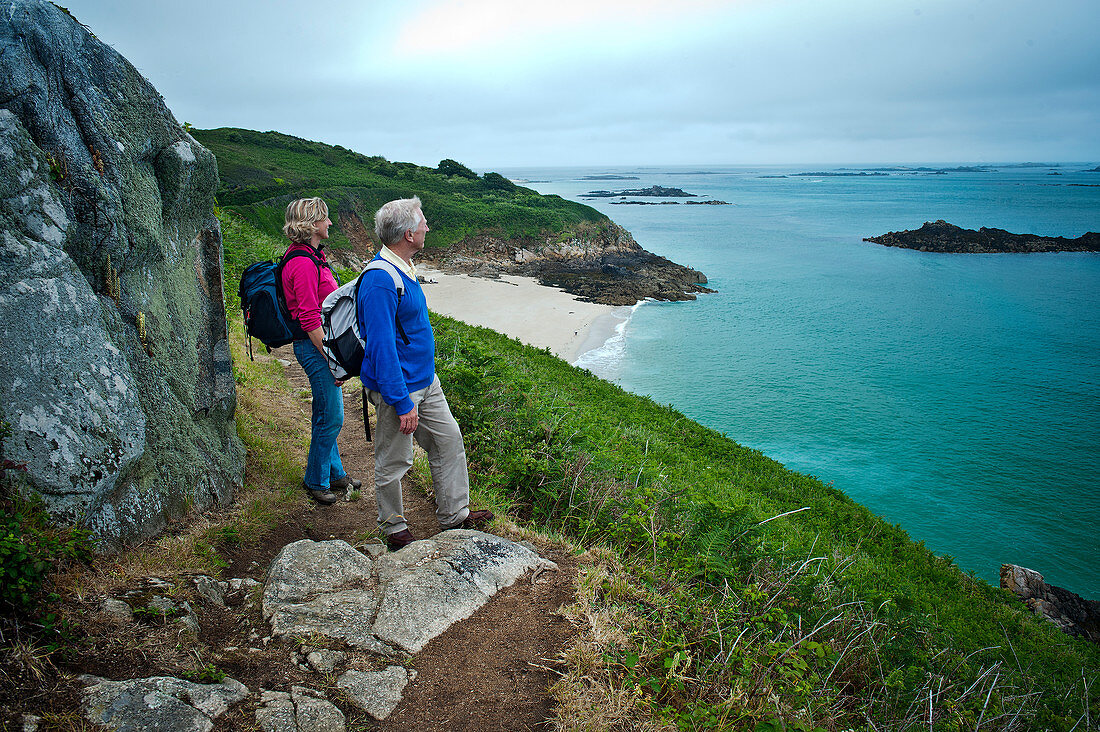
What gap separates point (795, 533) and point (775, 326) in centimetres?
3347

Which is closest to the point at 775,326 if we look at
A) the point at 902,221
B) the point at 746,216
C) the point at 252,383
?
the point at 252,383

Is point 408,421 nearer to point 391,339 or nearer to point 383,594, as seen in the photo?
point 391,339

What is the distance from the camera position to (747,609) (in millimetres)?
4012

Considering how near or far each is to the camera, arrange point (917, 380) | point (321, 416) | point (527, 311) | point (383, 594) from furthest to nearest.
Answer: point (527, 311)
point (917, 380)
point (321, 416)
point (383, 594)

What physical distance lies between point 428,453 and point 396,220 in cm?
166

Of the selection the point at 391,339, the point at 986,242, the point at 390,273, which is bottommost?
the point at 391,339

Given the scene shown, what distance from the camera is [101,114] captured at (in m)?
3.24

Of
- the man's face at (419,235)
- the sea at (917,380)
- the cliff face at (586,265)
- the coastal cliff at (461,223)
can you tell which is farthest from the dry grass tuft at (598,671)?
the cliff face at (586,265)

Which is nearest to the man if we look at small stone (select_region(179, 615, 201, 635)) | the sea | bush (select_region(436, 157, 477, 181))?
small stone (select_region(179, 615, 201, 635))

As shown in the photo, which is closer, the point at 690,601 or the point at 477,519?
the point at 690,601

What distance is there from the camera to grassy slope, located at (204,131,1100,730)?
3.20 m

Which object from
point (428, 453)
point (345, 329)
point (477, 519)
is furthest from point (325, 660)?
point (345, 329)

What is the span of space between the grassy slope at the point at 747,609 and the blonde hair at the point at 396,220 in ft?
8.51

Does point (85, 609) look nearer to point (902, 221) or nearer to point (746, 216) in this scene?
point (902, 221)
